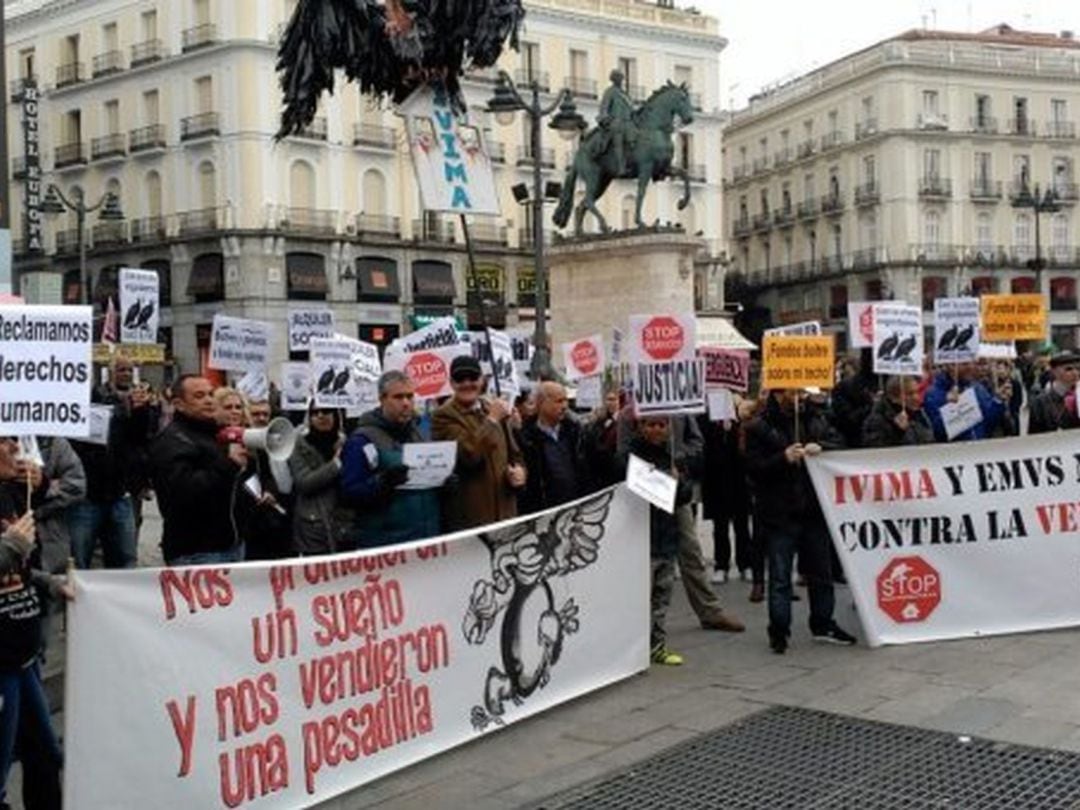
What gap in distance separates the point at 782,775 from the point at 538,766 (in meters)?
0.99

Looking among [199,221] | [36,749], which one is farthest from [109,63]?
[36,749]

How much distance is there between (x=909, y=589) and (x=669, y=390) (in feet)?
6.01

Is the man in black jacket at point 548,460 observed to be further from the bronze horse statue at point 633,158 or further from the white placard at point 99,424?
the bronze horse statue at point 633,158

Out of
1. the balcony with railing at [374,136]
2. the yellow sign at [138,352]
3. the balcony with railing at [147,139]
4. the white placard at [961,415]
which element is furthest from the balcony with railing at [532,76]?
the white placard at [961,415]

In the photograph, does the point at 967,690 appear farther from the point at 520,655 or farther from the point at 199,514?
the point at 199,514

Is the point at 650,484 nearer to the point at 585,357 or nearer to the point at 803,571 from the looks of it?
the point at 803,571

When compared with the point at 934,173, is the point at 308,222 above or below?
below

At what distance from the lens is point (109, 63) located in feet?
177

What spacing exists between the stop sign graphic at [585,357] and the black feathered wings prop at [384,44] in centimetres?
360

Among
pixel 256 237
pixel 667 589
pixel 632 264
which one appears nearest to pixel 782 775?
pixel 667 589

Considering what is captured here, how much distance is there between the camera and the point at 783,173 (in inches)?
3078

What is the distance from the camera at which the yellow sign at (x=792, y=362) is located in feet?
26.3

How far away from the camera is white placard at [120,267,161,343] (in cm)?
1073

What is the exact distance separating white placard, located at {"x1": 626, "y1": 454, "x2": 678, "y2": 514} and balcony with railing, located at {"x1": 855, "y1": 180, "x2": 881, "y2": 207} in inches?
2565
